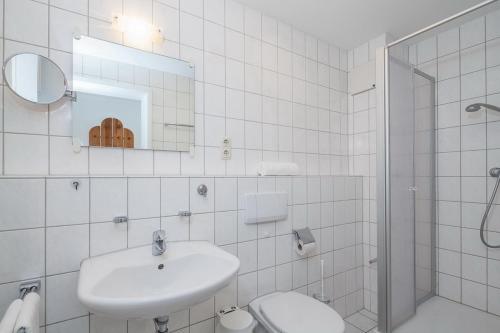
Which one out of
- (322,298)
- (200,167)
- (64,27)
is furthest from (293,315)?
(64,27)

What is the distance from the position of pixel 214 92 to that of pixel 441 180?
161cm

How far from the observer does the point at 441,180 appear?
62.0 inches

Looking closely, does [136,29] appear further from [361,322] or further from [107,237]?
[361,322]

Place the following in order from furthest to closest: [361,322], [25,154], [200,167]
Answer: [361,322] < [200,167] < [25,154]

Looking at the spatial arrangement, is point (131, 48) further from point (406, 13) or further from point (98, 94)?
point (406, 13)

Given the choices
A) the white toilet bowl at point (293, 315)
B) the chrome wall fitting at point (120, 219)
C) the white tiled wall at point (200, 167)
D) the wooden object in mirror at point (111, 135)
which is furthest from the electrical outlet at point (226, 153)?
the white toilet bowl at point (293, 315)

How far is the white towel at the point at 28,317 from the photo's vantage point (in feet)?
1.95

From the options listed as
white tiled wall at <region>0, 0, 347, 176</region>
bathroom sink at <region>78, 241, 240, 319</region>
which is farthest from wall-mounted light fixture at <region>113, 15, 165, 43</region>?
bathroom sink at <region>78, 241, 240, 319</region>

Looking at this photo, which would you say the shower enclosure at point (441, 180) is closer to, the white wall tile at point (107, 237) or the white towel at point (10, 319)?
the white wall tile at point (107, 237)

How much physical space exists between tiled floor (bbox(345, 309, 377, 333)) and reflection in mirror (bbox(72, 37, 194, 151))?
1816 mm

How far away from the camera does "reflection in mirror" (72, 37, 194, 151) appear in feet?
3.58

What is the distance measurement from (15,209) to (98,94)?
58 centimetres

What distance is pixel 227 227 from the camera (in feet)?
4.50

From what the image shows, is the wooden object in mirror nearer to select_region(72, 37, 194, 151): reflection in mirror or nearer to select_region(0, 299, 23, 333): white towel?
select_region(72, 37, 194, 151): reflection in mirror
